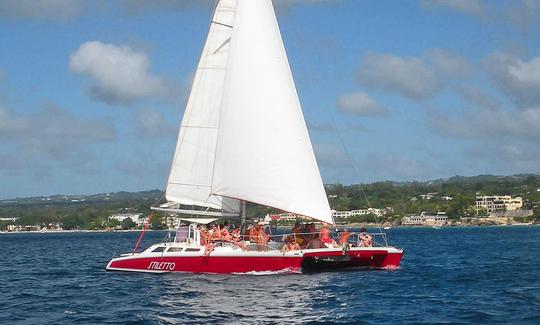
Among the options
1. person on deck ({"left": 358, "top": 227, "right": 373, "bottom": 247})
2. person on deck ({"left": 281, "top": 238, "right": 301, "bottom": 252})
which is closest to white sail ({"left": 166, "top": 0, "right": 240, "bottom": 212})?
person on deck ({"left": 281, "top": 238, "right": 301, "bottom": 252})

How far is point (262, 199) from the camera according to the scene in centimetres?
3791

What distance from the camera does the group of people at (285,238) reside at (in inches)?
1455

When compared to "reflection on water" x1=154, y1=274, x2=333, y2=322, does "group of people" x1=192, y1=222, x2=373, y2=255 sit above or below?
above

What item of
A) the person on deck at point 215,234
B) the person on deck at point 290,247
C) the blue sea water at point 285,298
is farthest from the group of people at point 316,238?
the person on deck at point 215,234

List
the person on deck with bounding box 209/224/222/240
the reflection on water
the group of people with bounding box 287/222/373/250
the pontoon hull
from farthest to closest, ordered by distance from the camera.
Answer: the group of people with bounding box 287/222/373/250
the person on deck with bounding box 209/224/222/240
the pontoon hull
the reflection on water

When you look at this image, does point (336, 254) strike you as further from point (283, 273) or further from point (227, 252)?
point (227, 252)

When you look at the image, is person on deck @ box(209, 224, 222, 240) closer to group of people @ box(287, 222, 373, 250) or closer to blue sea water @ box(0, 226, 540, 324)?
blue sea water @ box(0, 226, 540, 324)

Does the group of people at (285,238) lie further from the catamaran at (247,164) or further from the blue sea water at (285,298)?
the blue sea water at (285,298)

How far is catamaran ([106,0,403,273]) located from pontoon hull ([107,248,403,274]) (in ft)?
0.14

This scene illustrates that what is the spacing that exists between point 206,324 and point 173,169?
16.8m

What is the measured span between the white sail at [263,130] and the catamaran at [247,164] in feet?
0.14

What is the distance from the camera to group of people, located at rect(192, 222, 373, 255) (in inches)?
1455

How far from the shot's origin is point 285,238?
125 feet

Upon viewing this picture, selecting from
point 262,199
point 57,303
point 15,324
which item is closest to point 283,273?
point 262,199
